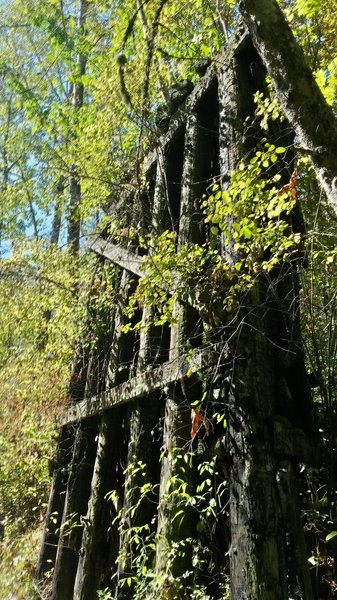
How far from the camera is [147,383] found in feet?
12.8

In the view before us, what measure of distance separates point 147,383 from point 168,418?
16.9 inches

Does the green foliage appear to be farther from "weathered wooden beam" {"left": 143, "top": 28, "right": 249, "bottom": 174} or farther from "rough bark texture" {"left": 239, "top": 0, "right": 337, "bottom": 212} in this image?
"weathered wooden beam" {"left": 143, "top": 28, "right": 249, "bottom": 174}

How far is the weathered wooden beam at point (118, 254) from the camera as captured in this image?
4848 millimetres

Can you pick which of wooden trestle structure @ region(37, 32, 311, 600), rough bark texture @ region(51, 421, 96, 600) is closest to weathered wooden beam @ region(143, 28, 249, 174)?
wooden trestle structure @ region(37, 32, 311, 600)

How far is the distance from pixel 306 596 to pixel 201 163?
141 inches

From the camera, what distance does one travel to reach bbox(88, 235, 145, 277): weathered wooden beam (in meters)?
4.85

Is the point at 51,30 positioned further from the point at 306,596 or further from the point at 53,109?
the point at 306,596

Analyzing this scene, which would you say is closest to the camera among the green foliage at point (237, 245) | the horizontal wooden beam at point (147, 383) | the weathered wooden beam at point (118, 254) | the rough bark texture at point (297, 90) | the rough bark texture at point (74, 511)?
the rough bark texture at point (297, 90)

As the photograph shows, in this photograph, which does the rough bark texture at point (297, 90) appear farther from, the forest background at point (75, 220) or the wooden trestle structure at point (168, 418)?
the forest background at point (75, 220)

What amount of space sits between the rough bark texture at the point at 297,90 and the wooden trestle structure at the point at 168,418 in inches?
43.2

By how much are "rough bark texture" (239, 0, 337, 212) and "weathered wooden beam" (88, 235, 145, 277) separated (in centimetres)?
235

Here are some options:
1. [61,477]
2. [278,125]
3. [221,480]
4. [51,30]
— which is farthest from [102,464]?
[51,30]

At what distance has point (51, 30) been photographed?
7.97m

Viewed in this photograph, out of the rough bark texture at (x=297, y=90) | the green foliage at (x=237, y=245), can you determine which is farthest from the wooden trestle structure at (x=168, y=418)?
the rough bark texture at (x=297, y=90)
